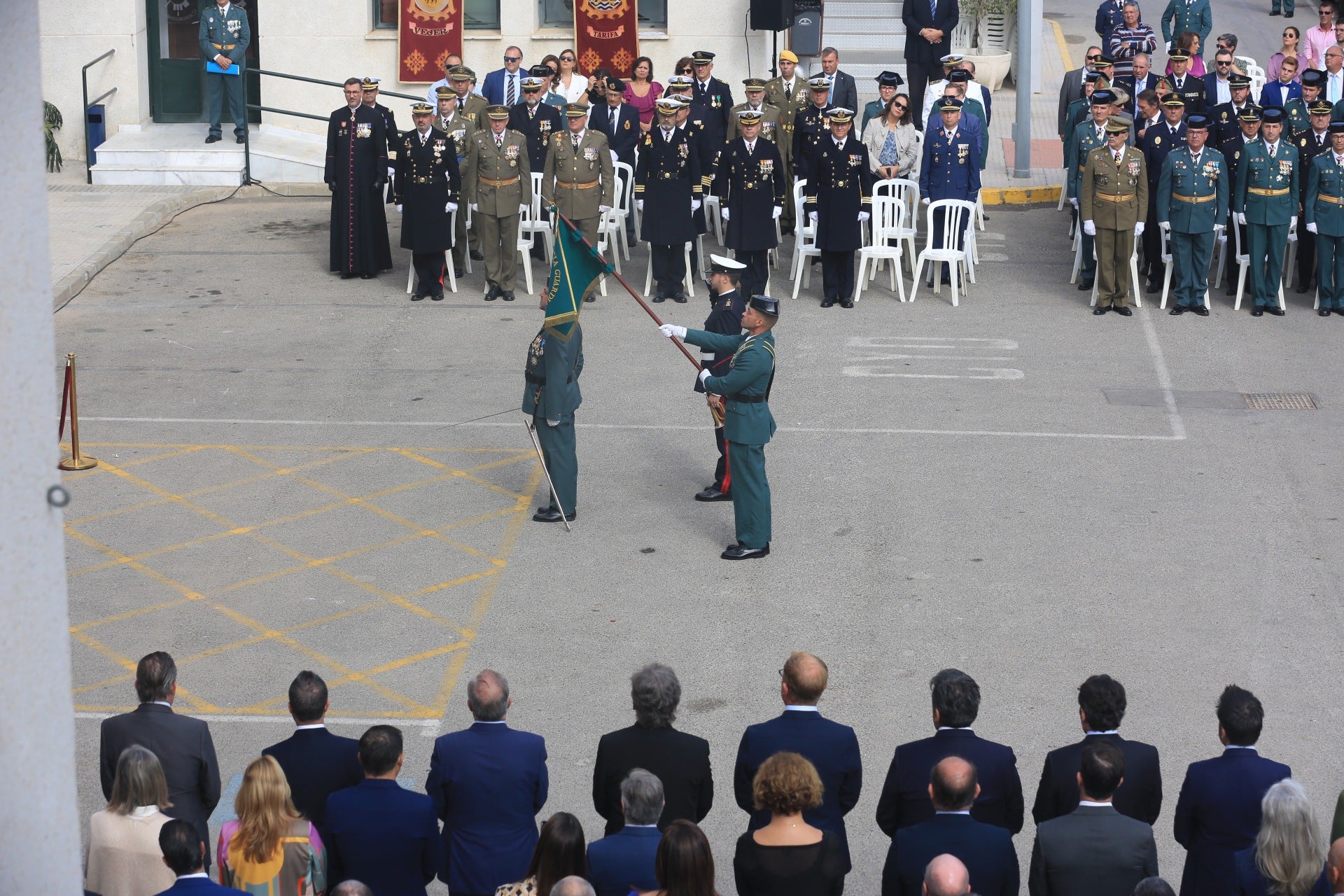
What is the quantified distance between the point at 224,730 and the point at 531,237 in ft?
32.2

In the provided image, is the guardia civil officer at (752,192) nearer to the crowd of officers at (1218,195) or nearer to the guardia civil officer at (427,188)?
the guardia civil officer at (427,188)

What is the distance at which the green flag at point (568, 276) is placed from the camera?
10.8 m

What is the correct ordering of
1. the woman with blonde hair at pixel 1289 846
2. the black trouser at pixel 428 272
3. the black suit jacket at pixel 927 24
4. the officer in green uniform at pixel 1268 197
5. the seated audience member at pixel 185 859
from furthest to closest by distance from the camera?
the black suit jacket at pixel 927 24 → the black trouser at pixel 428 272 → the officer in green uniform at pixel 1268 197 → the woman with blonde hair at pixel 1289 846 → the seated audience member at pixel 185 859

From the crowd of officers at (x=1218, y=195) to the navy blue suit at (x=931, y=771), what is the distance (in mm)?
10447

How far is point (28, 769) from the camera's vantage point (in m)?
4.32

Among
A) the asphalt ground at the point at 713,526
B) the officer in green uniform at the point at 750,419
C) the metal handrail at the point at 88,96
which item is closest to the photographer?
the asphalt ground at the point at 713,526

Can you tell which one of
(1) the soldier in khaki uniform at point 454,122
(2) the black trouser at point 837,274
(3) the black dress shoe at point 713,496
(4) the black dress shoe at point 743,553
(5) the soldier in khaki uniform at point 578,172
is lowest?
(4) the black dress shoe at point 743,553

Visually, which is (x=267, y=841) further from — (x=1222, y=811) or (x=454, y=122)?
(x=454, y=122)

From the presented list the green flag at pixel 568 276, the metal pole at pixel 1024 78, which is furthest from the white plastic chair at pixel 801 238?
the green flag at pixel 568 276

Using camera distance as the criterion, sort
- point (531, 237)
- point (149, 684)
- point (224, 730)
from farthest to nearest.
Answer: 1. point (531, 237)
2. point (224, 730)
3. point (149, 684)

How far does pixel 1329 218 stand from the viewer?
50.9ft

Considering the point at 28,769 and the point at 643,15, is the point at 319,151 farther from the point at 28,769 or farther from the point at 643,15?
the point at 28,769

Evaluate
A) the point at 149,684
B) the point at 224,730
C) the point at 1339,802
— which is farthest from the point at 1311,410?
the point at 149,684

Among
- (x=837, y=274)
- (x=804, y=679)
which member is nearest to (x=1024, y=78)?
(x=837, y=274)
